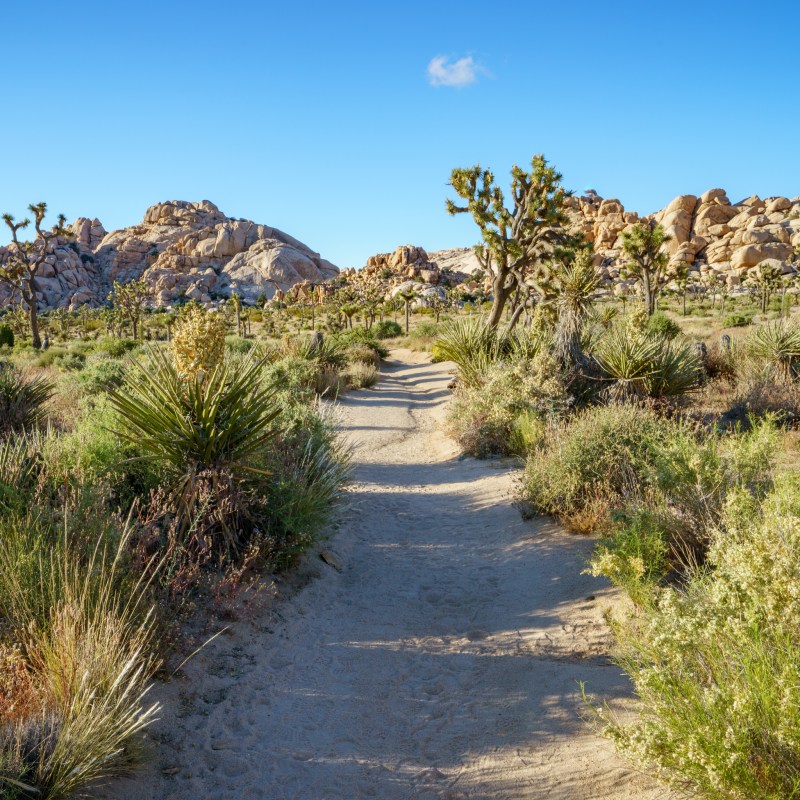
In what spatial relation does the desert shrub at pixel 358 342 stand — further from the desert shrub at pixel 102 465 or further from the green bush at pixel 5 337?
the desert shrub at pixel 102 465

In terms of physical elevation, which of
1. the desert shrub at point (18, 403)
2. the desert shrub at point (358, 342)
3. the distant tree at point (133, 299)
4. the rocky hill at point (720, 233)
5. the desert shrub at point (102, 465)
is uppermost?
the rocky hill at point (720, 233)

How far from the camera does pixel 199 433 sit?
5.23 m

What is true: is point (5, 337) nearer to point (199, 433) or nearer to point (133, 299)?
point (133, 299)

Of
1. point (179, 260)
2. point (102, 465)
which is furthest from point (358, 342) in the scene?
point (179, 260)

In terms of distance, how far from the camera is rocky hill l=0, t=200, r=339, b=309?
4080 inches

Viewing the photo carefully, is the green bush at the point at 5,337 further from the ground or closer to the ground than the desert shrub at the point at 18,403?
further from the ground

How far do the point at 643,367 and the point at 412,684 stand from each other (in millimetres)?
8682

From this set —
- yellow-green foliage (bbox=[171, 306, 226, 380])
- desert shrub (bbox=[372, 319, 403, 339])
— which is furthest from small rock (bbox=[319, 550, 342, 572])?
desert shrub (bbox=[372, 319, 403, 339])

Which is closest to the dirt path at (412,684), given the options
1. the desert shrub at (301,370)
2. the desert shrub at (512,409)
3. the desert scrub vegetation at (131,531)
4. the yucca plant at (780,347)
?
the desert scrub vegetation at (131,531)

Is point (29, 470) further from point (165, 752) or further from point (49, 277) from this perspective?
point (49, 277)

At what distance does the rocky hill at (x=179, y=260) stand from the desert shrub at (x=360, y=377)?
86108 millimetres

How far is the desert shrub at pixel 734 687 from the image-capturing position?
249cm

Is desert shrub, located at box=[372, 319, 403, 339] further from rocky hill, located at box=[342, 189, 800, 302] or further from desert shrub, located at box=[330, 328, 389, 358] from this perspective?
rocky hill, located at box=[342, 189, 800, 302]

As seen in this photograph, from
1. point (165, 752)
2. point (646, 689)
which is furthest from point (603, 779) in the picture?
point (165, 752)
